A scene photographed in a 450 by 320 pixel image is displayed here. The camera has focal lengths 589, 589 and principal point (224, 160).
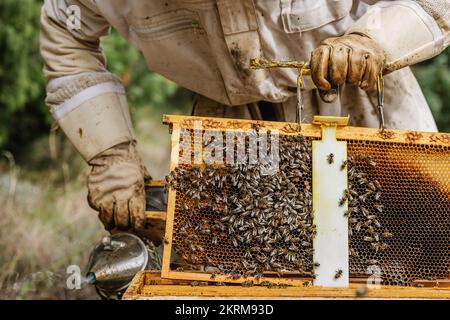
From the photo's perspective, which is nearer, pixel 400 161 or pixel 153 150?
pixel 400 161

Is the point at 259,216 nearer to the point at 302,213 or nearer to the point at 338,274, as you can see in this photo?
the point at 302,213

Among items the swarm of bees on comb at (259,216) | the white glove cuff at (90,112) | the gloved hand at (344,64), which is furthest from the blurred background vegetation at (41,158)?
the gloved hand at (344,64)

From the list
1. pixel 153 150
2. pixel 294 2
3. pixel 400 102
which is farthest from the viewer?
pixel 153 150

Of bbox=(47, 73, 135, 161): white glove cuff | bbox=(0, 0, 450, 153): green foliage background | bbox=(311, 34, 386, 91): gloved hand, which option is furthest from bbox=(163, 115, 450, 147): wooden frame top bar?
bbox=(0, 0, 450, 153): green foliage background

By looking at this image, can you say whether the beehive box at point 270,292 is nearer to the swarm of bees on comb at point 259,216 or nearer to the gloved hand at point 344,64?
the swarm of bees on comb at point 259,216

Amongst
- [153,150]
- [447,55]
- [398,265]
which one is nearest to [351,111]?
[398,265]

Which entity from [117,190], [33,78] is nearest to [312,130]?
[117,190]

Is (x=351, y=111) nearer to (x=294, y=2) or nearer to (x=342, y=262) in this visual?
(x=294, y=2)
